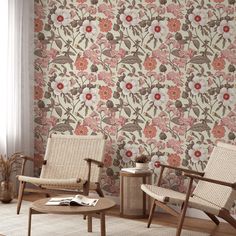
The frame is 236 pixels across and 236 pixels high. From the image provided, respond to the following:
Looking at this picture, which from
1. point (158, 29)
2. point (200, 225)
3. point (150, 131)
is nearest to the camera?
point (200, 225)

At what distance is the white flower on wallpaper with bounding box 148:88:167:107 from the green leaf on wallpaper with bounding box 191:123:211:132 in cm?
43

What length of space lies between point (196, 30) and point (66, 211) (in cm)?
237

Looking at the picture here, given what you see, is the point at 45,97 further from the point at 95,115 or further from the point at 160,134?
the point at 160,134

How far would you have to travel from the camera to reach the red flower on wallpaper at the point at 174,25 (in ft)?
17.6

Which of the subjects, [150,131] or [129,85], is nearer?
[150,131]

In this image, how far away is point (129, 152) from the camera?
Answer: 18.9ft

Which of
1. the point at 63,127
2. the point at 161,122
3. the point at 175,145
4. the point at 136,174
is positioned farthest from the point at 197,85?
the point at 63,127

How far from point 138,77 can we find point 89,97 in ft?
2.32

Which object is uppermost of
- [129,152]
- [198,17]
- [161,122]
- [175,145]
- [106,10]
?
[106,10]

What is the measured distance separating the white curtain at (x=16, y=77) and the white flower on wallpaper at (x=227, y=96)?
2.44 metres

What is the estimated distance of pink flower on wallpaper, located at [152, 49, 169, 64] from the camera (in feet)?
17.9

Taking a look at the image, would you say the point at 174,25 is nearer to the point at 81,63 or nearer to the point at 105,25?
the point at 105,25

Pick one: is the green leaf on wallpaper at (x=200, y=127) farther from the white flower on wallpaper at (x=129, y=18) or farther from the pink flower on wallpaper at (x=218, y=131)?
the white flower on wallpaper at (x=129, y=18)

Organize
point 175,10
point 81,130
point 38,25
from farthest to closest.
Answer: point 38,25 → point 81,130 → point 175,10
